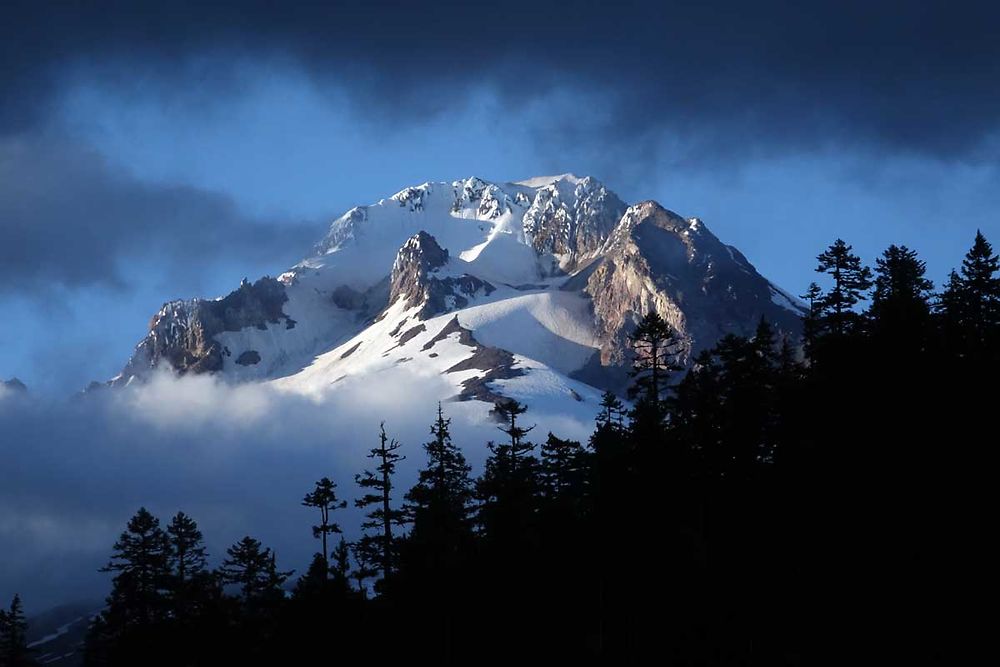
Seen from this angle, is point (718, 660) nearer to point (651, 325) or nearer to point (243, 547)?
point (651, 325)

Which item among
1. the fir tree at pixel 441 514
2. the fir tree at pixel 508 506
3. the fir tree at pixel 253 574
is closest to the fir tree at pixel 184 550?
the fir tree at pixel 253 574

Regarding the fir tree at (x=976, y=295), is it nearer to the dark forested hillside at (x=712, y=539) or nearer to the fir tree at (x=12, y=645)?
the dark forested hillside at (x=712, y=539)

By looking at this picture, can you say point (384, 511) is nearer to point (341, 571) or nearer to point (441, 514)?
point (341, 571)

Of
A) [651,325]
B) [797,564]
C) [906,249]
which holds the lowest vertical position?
[797,564]

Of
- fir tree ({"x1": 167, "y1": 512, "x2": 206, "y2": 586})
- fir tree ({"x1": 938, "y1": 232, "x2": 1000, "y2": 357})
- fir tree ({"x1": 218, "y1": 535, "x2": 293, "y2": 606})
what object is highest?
fir tree ({"x1": 938, "y1": 232, "x2": 1000, "y2": 357})

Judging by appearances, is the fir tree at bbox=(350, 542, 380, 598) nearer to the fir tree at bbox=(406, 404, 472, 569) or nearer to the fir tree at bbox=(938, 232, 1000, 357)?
the fir tree at bbox=(406, 404, 472, 569)

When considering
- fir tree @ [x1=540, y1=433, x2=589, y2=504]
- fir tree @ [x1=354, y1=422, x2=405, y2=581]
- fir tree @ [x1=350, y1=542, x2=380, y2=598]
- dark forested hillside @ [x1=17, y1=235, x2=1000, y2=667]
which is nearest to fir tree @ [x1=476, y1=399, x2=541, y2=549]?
dark forested hillside @ [x1=17, y1=235, x2=1000, y2=667]

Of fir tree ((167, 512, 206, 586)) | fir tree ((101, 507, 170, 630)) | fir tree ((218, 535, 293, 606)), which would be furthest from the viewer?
fir tree ((167, 512, 206, 586))

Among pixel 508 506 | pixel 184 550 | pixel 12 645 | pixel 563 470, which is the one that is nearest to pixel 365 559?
pixel 563 470

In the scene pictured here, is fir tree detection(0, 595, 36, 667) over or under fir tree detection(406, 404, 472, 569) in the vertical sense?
under

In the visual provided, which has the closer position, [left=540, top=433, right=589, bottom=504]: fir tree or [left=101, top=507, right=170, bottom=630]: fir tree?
[left=540, top=433, right=589, bottom=504]: fir tree

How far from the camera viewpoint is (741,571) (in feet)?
168

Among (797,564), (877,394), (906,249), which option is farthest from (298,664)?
(906,249)

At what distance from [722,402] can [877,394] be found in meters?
15.9
